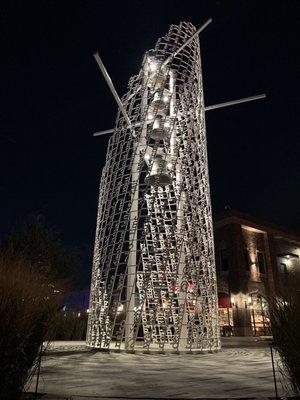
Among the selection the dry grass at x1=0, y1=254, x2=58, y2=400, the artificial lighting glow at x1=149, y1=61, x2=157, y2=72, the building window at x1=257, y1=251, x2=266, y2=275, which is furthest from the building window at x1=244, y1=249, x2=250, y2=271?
the dry grass at x1=0, y1=254, x2=58, y2=400

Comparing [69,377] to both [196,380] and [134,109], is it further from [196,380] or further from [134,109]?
[134,109]

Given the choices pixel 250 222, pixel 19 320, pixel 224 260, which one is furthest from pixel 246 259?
pixel 19 320

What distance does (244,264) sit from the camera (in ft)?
80.4

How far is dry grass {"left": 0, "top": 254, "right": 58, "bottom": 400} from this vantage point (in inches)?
117

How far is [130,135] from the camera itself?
437 inches

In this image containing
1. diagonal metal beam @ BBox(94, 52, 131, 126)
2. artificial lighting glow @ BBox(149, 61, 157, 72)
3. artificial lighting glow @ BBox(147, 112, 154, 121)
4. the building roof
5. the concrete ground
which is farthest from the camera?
the building roof

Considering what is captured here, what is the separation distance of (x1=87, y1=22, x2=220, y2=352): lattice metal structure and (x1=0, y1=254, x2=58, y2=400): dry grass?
522 cm

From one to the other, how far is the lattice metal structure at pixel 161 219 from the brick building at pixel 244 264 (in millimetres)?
13946

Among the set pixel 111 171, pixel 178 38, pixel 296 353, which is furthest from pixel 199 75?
A: pixel 296 353

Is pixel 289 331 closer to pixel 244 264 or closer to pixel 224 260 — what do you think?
pixel 244 264

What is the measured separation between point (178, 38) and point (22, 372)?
418 inches

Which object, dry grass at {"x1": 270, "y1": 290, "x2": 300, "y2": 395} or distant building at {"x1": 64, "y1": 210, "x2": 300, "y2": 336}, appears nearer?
dry grass at {"x1": 270, "y1": 290, "x2": 300, "y2": 395}

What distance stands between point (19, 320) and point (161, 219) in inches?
304

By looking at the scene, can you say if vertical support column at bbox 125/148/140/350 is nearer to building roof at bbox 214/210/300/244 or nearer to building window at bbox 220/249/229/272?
building roof at bbox 214/210/300/244
